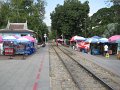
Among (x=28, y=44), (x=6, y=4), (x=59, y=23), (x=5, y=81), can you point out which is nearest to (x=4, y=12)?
(x=6, y=4)

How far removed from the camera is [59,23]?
10775 cm

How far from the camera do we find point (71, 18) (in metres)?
106

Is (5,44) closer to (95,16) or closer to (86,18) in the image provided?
(86,18)

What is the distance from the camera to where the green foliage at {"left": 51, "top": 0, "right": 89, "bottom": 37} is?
10556 centimetres

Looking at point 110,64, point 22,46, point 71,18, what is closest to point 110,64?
point 110,64

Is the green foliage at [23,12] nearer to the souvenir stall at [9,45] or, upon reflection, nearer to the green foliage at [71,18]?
the green foliage at [71,18]

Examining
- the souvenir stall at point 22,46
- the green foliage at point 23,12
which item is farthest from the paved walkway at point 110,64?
the green foliage at point 23,12

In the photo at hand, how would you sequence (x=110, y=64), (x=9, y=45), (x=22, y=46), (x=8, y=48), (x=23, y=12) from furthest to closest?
(x=23, y=12) < (x=22, y=46) < (x=9, y=45) < (x=8, y=48) < (x=110, y=64)

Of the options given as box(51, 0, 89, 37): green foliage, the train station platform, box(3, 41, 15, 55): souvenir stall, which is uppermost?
box(51, 0, 89, 37): green foliage

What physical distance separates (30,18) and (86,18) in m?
19.1

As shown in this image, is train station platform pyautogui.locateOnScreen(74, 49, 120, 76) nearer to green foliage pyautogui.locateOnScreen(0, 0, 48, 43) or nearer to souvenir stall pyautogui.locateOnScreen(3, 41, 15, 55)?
souvenir stall pyautogui.locateOnScreen(3, 41, 15, 55)

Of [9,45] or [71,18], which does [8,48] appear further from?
[71,18]

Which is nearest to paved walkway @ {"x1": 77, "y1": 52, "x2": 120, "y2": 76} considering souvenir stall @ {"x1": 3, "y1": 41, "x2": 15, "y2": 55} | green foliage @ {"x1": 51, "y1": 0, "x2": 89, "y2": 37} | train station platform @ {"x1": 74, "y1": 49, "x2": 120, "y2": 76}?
train station platform @ {"x1": 74, "y1": 49, "x2": 120, "y2": 76}

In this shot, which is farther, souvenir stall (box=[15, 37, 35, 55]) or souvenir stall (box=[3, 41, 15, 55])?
souvenir stall (box=[15, 37, 35, 55])
